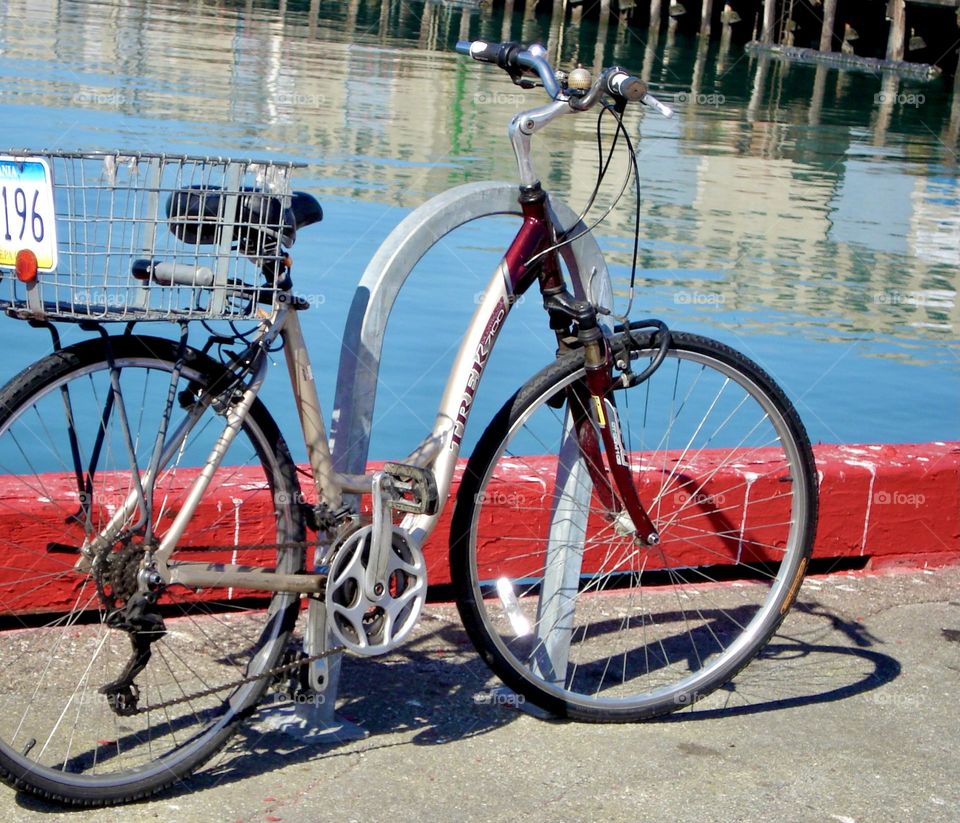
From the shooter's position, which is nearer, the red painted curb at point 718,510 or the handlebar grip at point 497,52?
the handlebar grip at point 497,52

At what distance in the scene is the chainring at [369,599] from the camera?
3199 millimetres

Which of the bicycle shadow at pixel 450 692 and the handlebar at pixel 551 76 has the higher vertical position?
the handlebar at pixel 551 76

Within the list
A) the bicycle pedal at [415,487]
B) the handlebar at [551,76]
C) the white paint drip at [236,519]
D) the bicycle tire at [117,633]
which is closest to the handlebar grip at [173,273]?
the bicycle tire at [117,633]

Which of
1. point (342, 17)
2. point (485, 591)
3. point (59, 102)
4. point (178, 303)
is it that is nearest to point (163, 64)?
point (59, 102)

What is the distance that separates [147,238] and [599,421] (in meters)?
1.25

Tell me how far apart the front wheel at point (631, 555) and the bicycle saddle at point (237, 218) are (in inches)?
30.3

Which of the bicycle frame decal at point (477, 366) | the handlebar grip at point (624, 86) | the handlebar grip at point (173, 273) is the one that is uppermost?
the handlebar grip at point (624, 86)

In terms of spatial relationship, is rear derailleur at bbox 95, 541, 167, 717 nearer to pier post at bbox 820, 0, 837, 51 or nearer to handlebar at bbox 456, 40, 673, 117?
handlebar at bbox 456, 40, 673, 117

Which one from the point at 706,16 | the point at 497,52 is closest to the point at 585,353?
the point at 497,52

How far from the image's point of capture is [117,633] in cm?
390

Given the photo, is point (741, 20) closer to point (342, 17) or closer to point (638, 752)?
point (342, 17)

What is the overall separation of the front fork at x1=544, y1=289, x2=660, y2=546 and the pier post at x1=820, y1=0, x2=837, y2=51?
33225mm

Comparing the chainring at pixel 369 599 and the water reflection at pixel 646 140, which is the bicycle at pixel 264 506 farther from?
the water reflection at pixel 646 140

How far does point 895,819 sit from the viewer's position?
3340 millimetres
